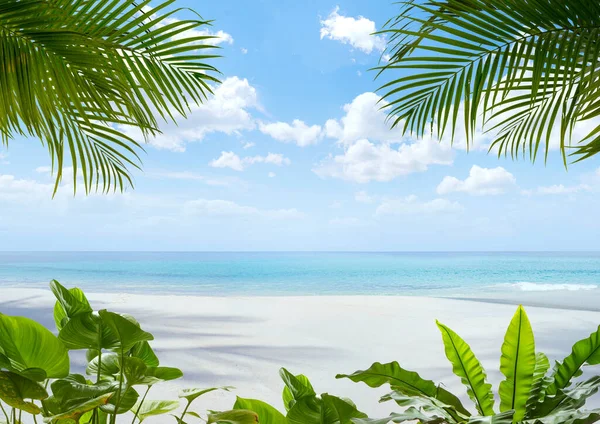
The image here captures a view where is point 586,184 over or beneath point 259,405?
over

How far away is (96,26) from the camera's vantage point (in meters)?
1.20

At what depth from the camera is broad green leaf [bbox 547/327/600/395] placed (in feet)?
3.06

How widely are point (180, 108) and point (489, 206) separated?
31.4 meters

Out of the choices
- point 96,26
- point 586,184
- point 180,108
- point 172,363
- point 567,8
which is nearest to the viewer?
point 567,8

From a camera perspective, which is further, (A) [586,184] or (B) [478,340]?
(A) [586,184]

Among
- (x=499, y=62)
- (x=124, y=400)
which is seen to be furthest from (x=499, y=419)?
(x=499, y=62)

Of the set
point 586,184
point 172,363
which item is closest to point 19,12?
point 172,363

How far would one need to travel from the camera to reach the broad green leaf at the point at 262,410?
96 cm

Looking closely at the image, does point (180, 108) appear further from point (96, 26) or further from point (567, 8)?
point (567, 8)

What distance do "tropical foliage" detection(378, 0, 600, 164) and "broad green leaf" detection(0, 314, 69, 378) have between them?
2.72ft

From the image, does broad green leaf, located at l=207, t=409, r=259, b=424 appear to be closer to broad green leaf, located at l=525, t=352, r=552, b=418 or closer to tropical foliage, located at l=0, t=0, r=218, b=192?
broad green leaf, located at l=525, t=352, r=552, b=418

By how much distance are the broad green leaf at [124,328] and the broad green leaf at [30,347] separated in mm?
146

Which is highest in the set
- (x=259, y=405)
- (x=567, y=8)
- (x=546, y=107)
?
(x=567, y=8)

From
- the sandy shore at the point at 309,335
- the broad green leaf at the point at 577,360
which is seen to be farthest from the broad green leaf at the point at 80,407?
the sandy shore at the point at 309,335
